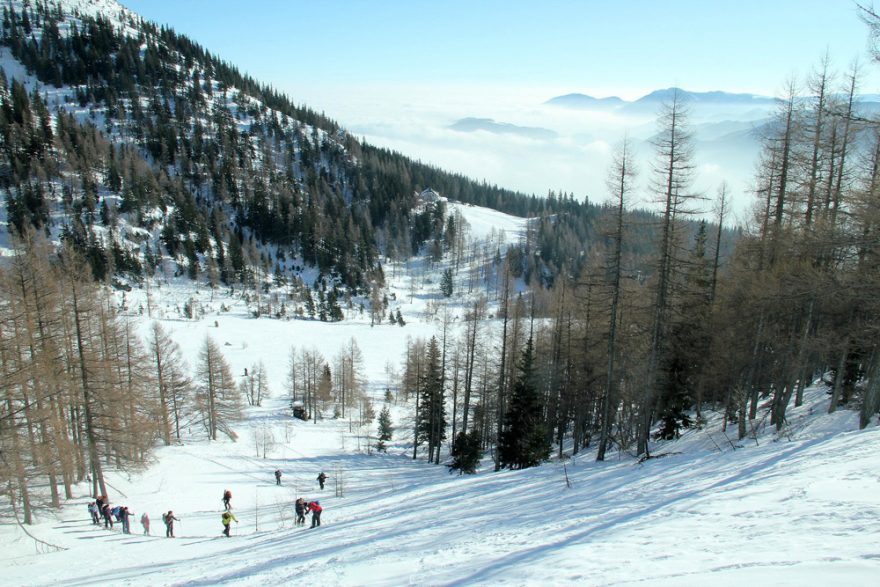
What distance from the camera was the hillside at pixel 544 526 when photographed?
6.33m

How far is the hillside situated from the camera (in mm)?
6332

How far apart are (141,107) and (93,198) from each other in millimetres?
77388

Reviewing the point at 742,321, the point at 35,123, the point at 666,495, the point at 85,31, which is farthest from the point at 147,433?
the point at 85,31

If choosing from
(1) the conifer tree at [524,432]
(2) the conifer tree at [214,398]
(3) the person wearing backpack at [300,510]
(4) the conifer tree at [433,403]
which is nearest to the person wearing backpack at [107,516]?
(3) the person wearing backpack at [300,510]

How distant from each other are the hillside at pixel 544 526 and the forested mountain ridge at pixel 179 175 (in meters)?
101

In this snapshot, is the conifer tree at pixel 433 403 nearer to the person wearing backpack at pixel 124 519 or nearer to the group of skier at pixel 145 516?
the group of skier at pixel 145 516

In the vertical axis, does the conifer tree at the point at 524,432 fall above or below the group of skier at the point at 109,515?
above

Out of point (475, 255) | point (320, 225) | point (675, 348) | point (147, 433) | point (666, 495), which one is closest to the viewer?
point (666, 495)

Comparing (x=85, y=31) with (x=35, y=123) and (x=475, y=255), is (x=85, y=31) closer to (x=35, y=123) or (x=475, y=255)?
(x=35, y=123)

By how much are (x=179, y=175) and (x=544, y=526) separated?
172095 millimetres

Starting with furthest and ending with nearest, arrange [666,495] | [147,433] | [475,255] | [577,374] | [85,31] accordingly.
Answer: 1. [85,31]
2. [475,255]
3. [577,374]
4. [147,433]
5. [666,495]

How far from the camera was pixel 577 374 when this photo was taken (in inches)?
1106

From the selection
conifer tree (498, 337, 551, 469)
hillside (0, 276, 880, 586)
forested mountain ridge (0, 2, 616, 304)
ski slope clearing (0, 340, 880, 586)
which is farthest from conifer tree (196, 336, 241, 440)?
forested mountain ridge (0, 2, 616, 304)

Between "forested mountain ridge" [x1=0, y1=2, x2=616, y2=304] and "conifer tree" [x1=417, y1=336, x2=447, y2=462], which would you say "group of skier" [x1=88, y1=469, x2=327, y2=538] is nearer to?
"conifer tree" [x1=417, y1=336, x2=447, y2=462]
